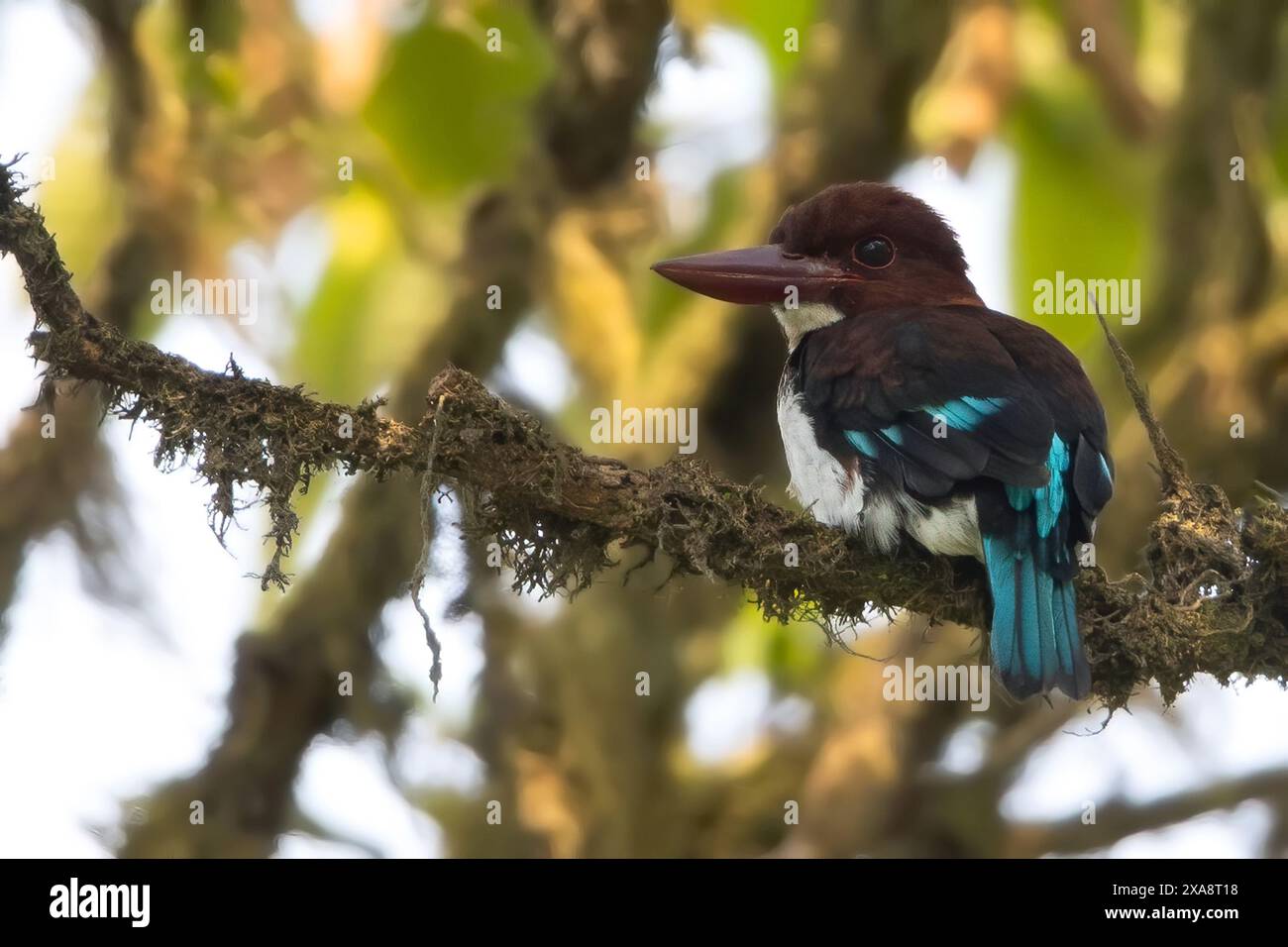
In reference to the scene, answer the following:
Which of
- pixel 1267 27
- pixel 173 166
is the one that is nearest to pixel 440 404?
pixel 173 166

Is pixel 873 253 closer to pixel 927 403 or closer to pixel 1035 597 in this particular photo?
pixel 927 403

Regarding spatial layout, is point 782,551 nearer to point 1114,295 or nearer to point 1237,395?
point 1237,395

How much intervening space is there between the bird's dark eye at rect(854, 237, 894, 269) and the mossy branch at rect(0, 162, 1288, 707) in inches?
41.8

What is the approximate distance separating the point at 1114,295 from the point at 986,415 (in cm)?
226

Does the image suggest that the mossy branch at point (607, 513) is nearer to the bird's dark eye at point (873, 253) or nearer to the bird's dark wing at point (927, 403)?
the bird's dark wing at point (927, 403)

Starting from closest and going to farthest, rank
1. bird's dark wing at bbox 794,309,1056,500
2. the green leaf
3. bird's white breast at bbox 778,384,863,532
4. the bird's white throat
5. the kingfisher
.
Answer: the kingfisher
bird's dark wing at bbox 794,309,1056,500
bird's white breast at bbox 778,384,863,532
the bird's white throat
the green leaf

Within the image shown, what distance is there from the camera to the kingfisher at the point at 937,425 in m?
3.36

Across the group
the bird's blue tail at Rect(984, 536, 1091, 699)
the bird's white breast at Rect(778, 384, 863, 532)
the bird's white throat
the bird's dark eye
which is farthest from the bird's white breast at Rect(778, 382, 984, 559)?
the bird's dark eye

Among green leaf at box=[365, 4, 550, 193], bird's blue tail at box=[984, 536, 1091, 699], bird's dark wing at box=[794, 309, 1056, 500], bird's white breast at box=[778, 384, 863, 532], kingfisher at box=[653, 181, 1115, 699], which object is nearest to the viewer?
bird's blue tail at box=[984, 536, 1091, 699]

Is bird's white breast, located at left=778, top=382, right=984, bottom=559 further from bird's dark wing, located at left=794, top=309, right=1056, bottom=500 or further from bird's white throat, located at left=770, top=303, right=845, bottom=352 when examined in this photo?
bird's white throat, located at left=770, top=303, right=845, bottom=352

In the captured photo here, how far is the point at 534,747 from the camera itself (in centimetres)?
556

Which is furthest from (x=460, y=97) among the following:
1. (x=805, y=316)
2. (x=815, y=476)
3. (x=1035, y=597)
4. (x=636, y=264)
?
(x=1035, y=597)

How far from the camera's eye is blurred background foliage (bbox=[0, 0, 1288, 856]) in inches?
204

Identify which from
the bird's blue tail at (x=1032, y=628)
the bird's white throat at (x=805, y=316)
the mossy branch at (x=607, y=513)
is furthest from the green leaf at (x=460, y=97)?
the bird's blue tail at (x=1032, y=628)
